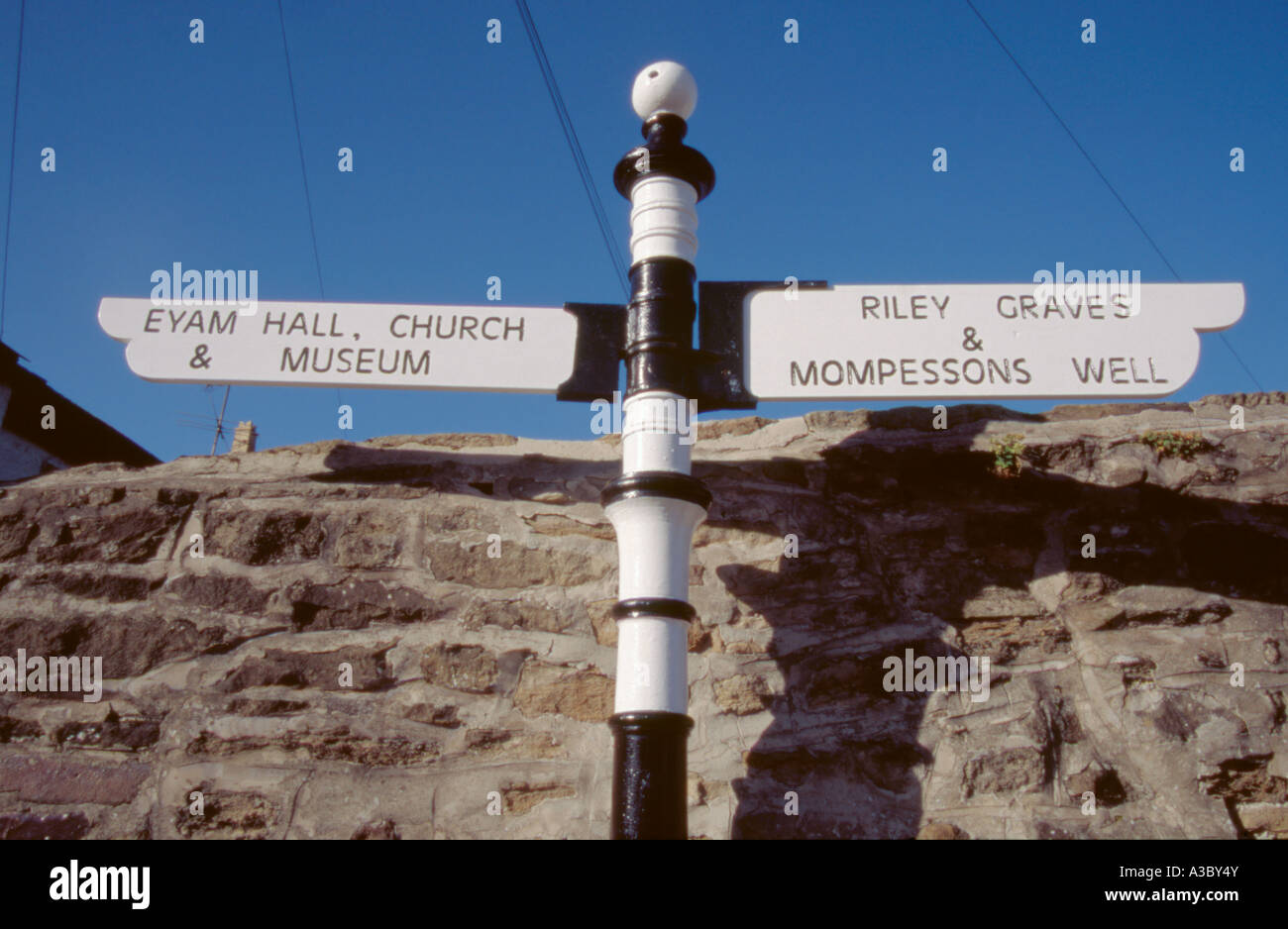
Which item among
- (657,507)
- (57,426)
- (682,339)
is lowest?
(657,507)

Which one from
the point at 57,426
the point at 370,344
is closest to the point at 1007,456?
the point at 370,344

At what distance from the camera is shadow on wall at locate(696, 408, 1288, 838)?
6.84ft

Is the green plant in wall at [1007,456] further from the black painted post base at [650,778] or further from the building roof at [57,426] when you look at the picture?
the building roof at [57,426]

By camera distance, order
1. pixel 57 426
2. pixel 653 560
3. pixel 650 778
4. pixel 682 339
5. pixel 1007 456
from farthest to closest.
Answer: pixel 57 426 → pixel 1007 456 → pixel 682 339 → pixel 653 560 → pixel 650 778

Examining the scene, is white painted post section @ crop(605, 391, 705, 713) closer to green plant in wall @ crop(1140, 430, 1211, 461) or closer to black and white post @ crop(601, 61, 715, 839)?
black and white post @ crop(601, 61, 715, 839)

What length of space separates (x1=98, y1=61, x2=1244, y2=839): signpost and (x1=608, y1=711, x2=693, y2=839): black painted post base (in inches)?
15.6

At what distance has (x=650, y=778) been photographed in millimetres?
1662

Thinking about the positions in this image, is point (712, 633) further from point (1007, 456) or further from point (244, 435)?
point (244, 435)

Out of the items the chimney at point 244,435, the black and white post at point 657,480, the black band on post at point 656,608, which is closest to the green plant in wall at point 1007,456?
the black and white post at point 657,480

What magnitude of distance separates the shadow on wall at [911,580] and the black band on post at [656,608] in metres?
0.55

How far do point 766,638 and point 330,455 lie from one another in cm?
143

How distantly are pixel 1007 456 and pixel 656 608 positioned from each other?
1.25 m

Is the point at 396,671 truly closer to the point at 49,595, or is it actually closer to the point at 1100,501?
the point at 49,595

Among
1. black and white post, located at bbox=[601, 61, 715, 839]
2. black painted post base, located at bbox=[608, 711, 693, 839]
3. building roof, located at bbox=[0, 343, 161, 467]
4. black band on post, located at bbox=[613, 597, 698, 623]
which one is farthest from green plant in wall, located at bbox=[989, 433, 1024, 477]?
building roof, located at bbox=[0, 343, 161, 467]
